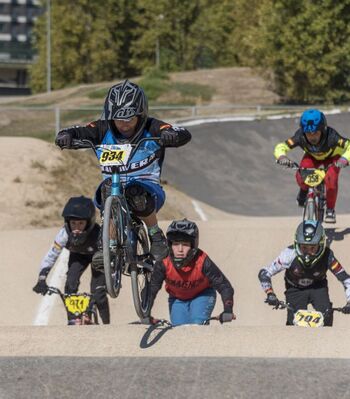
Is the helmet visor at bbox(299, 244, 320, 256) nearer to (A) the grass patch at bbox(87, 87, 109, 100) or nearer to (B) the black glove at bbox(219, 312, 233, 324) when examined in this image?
(B) the black glove at bbox(219, 312, 233, 324)

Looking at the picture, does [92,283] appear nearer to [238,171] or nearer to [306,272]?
[306,272]

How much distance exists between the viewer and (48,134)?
1176 inches

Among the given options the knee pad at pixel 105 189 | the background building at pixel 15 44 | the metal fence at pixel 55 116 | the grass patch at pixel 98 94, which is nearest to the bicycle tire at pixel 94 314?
the knee pad at pixel 105 189

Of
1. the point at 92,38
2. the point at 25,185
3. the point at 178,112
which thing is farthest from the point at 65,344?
the point at 92,38

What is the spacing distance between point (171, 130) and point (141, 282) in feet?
5.46

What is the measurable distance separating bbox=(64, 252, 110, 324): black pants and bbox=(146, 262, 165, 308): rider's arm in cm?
138

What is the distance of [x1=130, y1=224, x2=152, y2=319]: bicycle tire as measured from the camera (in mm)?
7984

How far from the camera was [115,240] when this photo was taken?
768 cm

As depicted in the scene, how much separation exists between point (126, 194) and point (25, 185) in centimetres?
1412

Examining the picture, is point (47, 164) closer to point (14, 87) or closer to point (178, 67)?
point (178, 67)


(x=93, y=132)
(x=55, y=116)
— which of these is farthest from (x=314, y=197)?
(x=55, y=116)

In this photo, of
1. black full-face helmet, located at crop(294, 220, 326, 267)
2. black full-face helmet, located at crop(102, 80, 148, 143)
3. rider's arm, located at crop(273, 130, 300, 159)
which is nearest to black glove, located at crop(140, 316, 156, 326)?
black full-face helmet, located at crop(294, 220, 326, 267)

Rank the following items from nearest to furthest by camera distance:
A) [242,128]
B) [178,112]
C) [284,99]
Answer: [242,128]
[178,112]
[284,99]

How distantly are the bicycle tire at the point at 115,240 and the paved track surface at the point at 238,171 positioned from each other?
1657 centimetres
